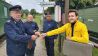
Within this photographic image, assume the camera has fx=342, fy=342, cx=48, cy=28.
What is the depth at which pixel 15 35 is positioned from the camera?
23.3 ft

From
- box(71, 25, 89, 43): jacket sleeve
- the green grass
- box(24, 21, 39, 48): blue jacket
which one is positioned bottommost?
the green grass

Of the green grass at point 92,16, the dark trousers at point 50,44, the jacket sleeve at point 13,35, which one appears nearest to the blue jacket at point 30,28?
the dark trousers at point 50,44

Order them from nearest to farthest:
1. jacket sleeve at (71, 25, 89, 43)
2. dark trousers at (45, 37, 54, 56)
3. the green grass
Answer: jacket sleeve at (71, 25, 89, 43)
dark trousers at (45, 37, 54, 56)
the green grass

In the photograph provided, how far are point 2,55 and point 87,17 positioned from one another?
34.1 feet

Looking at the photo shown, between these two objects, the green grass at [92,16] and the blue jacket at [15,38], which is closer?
the blue jacket at [15,38]

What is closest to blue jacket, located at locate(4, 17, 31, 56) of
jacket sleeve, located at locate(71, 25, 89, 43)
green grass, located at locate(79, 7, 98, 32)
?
jacket sleeve, located at locate(71, 25, 89, 43)

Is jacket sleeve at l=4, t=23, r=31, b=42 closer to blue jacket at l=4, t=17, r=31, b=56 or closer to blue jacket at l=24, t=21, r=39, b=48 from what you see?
blue jacket at l=4, t=17, r=31, b=56

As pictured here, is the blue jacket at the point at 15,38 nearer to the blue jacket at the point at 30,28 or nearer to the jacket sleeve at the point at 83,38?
the jacket sleeve at the point at 83,38

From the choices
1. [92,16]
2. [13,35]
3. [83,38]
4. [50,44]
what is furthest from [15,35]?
[92,16]

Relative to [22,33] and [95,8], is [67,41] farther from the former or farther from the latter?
[95,8]

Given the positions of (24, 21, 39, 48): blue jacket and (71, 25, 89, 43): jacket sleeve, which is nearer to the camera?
(71, 25, 89, 43): jacket sleeve

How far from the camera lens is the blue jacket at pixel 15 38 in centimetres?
714

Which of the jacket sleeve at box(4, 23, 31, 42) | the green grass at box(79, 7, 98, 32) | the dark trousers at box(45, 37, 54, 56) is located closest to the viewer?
the jacket sleeve at box(4, 23, 31, 42)

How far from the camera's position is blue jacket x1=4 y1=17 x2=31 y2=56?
7.14 meters
